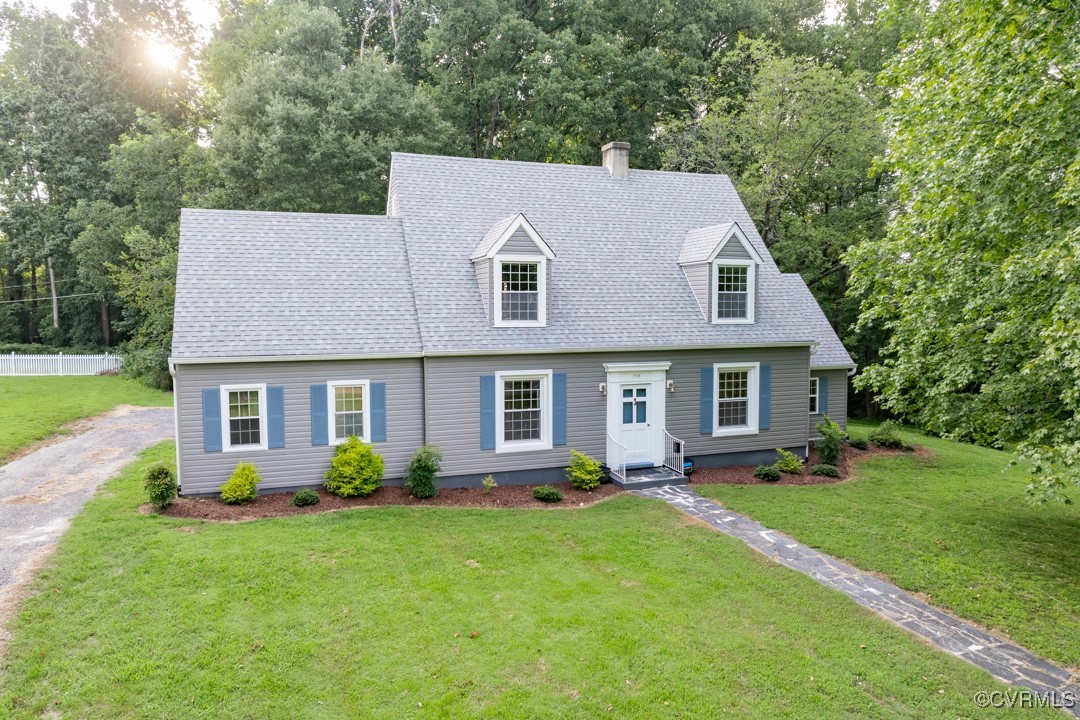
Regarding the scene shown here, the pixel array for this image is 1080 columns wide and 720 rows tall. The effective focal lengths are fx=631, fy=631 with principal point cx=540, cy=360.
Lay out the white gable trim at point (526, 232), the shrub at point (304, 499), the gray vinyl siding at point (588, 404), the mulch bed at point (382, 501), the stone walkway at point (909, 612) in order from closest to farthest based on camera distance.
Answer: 1. the stone walkway at point (909, 612)
2. the mulch bed at point (382, 501)
3. the shrub at point (304, 499)
4. the gray vinyl siding at point (588, 404)
5. the white gable trim at point (526, 232)

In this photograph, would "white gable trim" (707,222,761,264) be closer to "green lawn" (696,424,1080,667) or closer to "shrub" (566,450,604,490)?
"green lawn" (696,424,1080,667)

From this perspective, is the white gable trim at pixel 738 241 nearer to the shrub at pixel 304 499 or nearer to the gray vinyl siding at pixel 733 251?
the gray vinyl siding at pixel 733 251

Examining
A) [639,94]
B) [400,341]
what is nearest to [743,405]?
[400,341]

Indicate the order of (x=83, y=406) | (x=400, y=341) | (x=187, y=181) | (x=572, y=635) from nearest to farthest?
(x=572, y=635) < (x=400, y=341) < (x=83, y=406) < (x=187, y=181)

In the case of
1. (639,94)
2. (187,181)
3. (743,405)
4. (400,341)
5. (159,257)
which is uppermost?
(639,94)

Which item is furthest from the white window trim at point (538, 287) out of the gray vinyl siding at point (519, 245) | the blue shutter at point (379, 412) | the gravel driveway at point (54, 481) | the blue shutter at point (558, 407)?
the gravel driveway at point (54, 481)

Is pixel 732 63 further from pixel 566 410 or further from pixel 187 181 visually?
pixel 187 181
